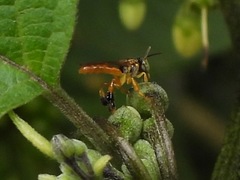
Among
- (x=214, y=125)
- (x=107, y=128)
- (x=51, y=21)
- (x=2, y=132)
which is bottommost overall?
(x=214, y=125)

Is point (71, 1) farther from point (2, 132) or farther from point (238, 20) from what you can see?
point (2, 132)

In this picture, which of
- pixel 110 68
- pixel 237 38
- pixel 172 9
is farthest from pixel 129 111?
pixel 172 9

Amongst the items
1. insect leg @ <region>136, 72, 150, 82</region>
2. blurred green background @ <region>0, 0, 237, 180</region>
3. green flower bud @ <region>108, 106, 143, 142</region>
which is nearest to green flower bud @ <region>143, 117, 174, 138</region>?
green flower bud @ <region>108, 106, 143, 142</region>

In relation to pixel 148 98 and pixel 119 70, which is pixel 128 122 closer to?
pixel 148 98

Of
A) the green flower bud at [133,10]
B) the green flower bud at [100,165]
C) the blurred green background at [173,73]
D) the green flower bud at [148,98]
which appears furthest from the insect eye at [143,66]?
the blurred green background at [173,73]

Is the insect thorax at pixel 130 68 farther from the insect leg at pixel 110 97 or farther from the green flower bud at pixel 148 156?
the green flower bud at pixel 148 156

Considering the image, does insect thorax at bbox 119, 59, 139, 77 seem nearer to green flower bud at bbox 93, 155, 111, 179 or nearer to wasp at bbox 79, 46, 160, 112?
wasp at bbox 79, 46, 160, 112
